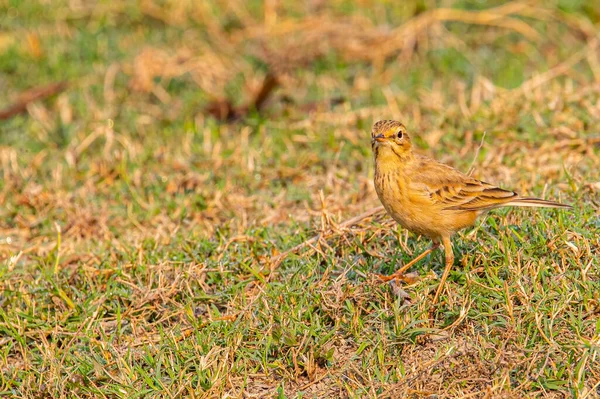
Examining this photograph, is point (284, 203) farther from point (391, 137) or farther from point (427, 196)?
point (427, 196)

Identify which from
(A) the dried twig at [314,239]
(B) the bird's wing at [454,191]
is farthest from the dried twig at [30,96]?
(B) the bird's wing at [454,191]

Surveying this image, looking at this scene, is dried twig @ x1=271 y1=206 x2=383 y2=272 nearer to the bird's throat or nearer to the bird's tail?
the bird's throat

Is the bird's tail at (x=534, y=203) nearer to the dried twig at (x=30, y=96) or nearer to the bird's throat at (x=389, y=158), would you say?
the bird's throat at (x=389, y=158)

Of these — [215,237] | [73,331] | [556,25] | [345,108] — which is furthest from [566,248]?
[556,25]

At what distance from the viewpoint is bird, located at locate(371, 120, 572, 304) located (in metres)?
5.03

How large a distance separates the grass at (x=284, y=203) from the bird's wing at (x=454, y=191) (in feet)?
0.84

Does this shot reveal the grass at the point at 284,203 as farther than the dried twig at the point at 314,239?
No

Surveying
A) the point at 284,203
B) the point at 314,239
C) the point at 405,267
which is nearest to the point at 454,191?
the point at 405,267

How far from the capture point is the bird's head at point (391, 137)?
207 inches

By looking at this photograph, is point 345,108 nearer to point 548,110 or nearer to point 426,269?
point 548,110

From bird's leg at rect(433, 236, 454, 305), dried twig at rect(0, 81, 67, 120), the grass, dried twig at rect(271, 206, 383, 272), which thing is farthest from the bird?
dried twig at rect(0, 81, 67, 120)

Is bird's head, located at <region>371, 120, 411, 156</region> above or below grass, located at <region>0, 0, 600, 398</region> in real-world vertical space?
above

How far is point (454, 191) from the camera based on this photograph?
518 cm

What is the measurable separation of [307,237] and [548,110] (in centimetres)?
268
